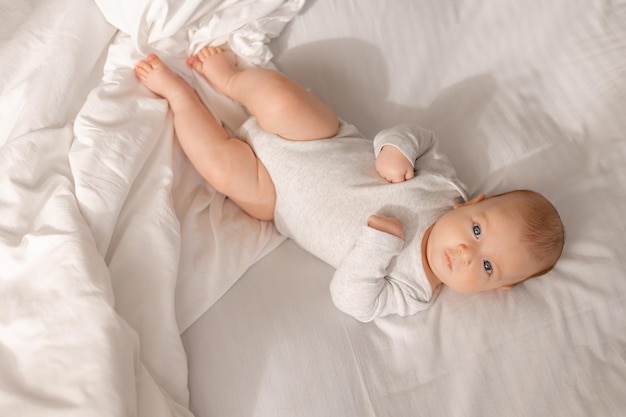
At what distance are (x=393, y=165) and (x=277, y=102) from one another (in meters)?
0.28

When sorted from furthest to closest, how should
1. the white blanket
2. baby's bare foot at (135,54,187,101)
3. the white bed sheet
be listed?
baby's bare foot at (135,54,187,101)
the white bed sheet
the white blanket

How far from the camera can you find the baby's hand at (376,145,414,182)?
1247 millimetres

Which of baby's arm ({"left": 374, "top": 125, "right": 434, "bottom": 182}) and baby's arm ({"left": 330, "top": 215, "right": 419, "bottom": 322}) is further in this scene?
baby's arm ({"left": 374, "top": 125, "right": 434, "bottom": 182})

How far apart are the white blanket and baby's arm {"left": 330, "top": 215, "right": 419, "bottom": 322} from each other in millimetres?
219

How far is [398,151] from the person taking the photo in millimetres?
1249

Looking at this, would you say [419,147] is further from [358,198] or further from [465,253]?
[465,253]

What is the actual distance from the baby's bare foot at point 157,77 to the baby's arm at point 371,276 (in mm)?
520

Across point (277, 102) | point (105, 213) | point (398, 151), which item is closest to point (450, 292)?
point (398, 151)

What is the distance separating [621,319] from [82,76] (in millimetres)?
1200

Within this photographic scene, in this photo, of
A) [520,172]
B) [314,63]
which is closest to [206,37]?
[314,63]

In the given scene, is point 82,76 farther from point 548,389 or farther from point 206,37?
point 548,389

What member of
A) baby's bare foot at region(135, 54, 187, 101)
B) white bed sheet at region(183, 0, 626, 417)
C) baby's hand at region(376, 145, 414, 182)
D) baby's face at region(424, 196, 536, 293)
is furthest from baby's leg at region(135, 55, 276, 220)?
baby's face at region(424, 196, 536, 293)

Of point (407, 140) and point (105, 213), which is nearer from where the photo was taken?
point (105, 213)

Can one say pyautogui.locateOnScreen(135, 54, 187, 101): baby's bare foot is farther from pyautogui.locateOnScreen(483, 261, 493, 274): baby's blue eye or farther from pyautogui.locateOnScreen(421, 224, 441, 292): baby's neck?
pyautogui.locateOnScreen(483, 261, 493, 274): baby's blue eye
